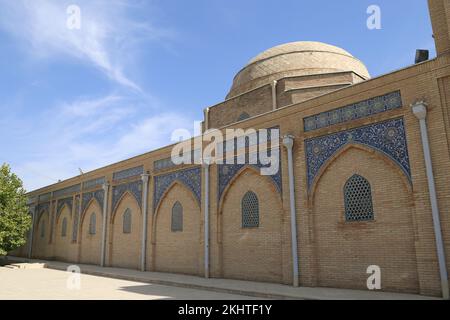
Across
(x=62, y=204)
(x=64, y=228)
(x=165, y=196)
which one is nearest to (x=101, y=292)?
(x=165, y=196)

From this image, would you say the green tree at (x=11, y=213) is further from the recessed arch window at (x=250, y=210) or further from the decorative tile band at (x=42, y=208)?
the recessed arch window at (x=250, y=210)

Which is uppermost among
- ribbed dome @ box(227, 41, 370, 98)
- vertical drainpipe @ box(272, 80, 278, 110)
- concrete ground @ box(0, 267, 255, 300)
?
ribbed dome @ box(227, 41, 370, 98)

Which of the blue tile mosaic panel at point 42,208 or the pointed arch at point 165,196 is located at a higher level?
the blue tile mosaic panel at point 42,208

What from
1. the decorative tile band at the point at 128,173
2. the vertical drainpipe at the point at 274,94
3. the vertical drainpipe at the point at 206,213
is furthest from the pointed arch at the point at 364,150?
the decorative tile band at the point at 128,173

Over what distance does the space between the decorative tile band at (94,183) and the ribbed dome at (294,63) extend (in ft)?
22.4

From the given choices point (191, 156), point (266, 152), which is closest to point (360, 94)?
point (266, 152)

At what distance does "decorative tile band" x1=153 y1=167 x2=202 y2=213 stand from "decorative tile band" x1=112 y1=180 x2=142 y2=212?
3.15ft

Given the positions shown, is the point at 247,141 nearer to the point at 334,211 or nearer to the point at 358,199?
the point at 334,211

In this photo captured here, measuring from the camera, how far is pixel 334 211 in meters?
8.30

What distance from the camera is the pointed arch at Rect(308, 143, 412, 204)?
732cm

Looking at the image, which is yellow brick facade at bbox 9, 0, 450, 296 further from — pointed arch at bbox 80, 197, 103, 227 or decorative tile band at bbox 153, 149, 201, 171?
pointed arch at bbox 80, 197, 103, 227

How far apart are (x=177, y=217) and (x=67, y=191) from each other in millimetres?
9410

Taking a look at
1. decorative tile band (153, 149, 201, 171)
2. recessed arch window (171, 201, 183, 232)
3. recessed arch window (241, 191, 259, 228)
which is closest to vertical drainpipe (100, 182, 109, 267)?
decorative tile band (153, 149, 201, 171)

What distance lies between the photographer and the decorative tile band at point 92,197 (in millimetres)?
16125
